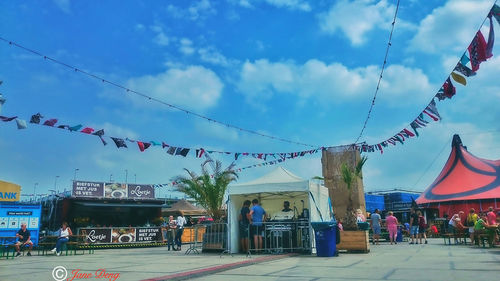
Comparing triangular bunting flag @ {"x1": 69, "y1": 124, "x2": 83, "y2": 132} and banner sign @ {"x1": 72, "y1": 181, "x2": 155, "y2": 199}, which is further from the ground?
triangular bunting flag @ {"x1": 69, "y1": 124, "x2": 83, "y2": 132}

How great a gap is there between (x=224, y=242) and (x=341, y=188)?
12343 millimetres

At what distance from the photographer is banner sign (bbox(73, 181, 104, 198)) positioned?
77.7 feet

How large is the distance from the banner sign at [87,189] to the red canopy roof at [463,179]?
71.8ft

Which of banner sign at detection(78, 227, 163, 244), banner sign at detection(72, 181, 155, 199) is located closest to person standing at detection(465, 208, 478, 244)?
banner sign at detection(78, 227, 163, 244)

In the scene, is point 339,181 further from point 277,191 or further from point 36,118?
point 36,118

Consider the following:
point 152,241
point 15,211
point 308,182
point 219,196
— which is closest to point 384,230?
point 219,196

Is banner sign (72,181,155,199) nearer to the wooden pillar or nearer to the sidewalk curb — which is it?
the wooden pillar

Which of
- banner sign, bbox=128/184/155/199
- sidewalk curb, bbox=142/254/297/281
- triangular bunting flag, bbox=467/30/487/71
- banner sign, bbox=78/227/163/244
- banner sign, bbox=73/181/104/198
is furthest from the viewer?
banner sign, bbox=128/184/155/199

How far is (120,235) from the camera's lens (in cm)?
1978


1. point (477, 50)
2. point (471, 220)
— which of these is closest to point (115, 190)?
point (471, 220)

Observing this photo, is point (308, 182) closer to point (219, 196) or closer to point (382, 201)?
point (219, 196)

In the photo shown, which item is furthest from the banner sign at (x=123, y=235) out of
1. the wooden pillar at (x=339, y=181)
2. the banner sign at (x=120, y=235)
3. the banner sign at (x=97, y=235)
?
the wooden pillar at (x=339, y=181)

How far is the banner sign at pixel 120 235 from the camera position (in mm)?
18828

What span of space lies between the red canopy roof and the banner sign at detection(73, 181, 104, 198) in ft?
71.8
